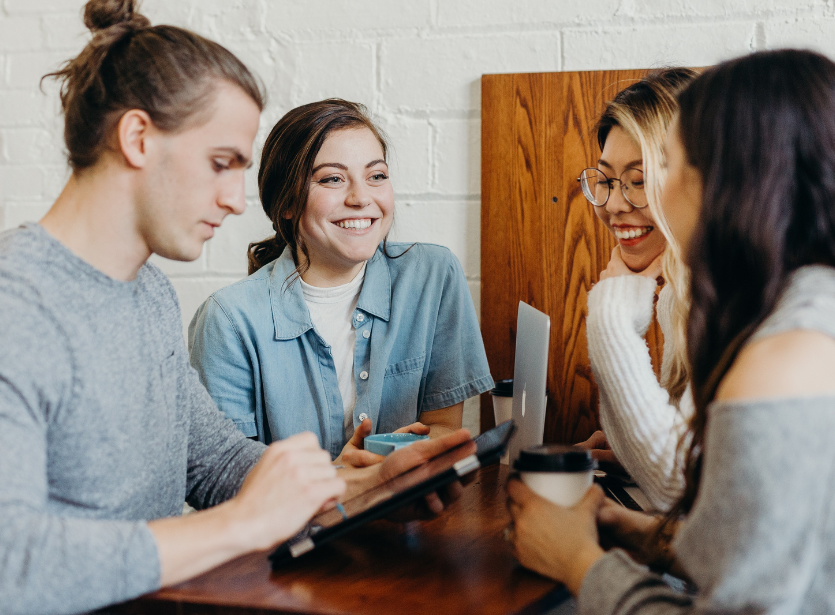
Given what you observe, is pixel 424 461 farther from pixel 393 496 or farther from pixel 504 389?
pixel 504 389

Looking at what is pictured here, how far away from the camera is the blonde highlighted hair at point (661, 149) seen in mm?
1214

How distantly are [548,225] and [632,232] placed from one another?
1.06 ft

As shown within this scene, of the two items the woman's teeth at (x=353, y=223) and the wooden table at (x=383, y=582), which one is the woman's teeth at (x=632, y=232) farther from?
the wooden table at (x=383, y=582)

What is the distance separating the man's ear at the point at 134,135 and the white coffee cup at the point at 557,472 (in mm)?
546

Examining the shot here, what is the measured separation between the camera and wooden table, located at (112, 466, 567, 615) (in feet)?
2.29

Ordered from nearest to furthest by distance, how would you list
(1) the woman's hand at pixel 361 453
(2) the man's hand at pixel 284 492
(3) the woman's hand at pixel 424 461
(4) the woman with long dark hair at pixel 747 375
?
(4) the woman with long dark hair at pixel 747 375, (2) the man's hand at pixel 284 492, (3) the woman's hand at pixel 424 461, (1) the woman's hand at pixel 361 453

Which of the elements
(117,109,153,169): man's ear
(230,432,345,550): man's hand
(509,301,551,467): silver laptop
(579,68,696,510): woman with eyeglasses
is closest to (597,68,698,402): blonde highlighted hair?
(579,68,696,510): woman with eyeglasses

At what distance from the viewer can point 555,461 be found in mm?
785

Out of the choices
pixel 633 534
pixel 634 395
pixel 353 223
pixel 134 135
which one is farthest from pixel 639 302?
pixel 134 135

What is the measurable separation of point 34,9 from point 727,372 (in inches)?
74.8

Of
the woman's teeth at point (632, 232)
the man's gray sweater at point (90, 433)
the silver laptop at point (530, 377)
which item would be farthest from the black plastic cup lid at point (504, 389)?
the man's gray sweater at point (90, 433)

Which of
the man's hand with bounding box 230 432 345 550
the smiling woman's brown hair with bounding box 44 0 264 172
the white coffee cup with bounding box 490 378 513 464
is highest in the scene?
the smiling woman's brown hair with bounding box 44 0 264 172

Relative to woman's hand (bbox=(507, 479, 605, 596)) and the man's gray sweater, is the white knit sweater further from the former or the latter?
the man's gray sweater

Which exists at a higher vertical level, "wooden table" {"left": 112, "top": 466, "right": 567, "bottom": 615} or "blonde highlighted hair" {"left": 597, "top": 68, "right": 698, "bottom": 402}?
"blonde highlighted hair" {"left": 597, "top": 68, "right": 698, "bottom": 402}
